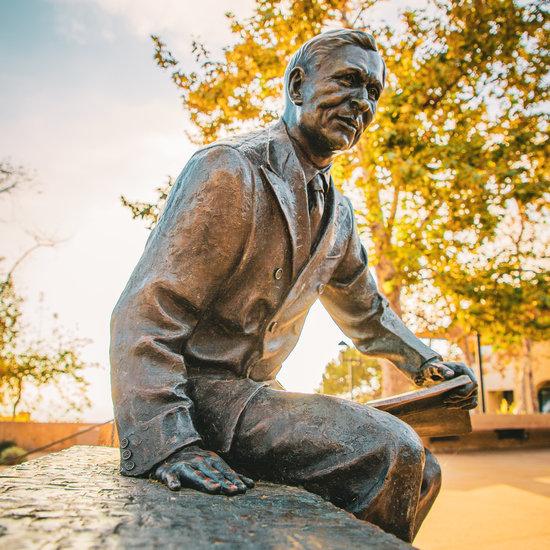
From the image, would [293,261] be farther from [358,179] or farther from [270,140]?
[358,179]

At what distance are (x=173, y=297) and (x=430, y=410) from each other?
3.28 feet

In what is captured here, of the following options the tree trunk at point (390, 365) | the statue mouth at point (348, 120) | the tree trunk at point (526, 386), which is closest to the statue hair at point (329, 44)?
the statue mouth at point (348, 120)

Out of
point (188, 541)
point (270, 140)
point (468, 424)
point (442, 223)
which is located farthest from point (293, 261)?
point (442, 223)

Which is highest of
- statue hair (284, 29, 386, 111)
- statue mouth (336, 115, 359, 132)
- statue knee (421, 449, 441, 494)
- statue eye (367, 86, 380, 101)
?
statue hair (284, 29, 386, 111)

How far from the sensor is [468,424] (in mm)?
1979

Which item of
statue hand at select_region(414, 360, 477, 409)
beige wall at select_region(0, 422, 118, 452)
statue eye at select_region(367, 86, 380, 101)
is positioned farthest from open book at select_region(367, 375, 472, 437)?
beige wall at select_region(0, 422, 118, 452)

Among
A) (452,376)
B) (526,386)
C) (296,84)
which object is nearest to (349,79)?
(296,84)

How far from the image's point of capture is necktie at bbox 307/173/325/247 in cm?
188

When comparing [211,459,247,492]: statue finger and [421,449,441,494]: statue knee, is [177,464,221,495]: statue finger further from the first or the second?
[421,449,441,494]: statue knee

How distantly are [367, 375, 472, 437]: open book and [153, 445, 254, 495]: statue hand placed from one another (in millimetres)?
716

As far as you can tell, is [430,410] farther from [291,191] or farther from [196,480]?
[196,480]

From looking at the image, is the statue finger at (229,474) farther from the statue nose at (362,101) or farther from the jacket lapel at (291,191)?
the statue nose at (362,101)

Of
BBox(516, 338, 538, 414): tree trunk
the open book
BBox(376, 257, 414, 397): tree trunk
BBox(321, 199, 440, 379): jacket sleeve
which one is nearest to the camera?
the open book

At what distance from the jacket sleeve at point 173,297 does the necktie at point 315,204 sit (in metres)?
0.28
